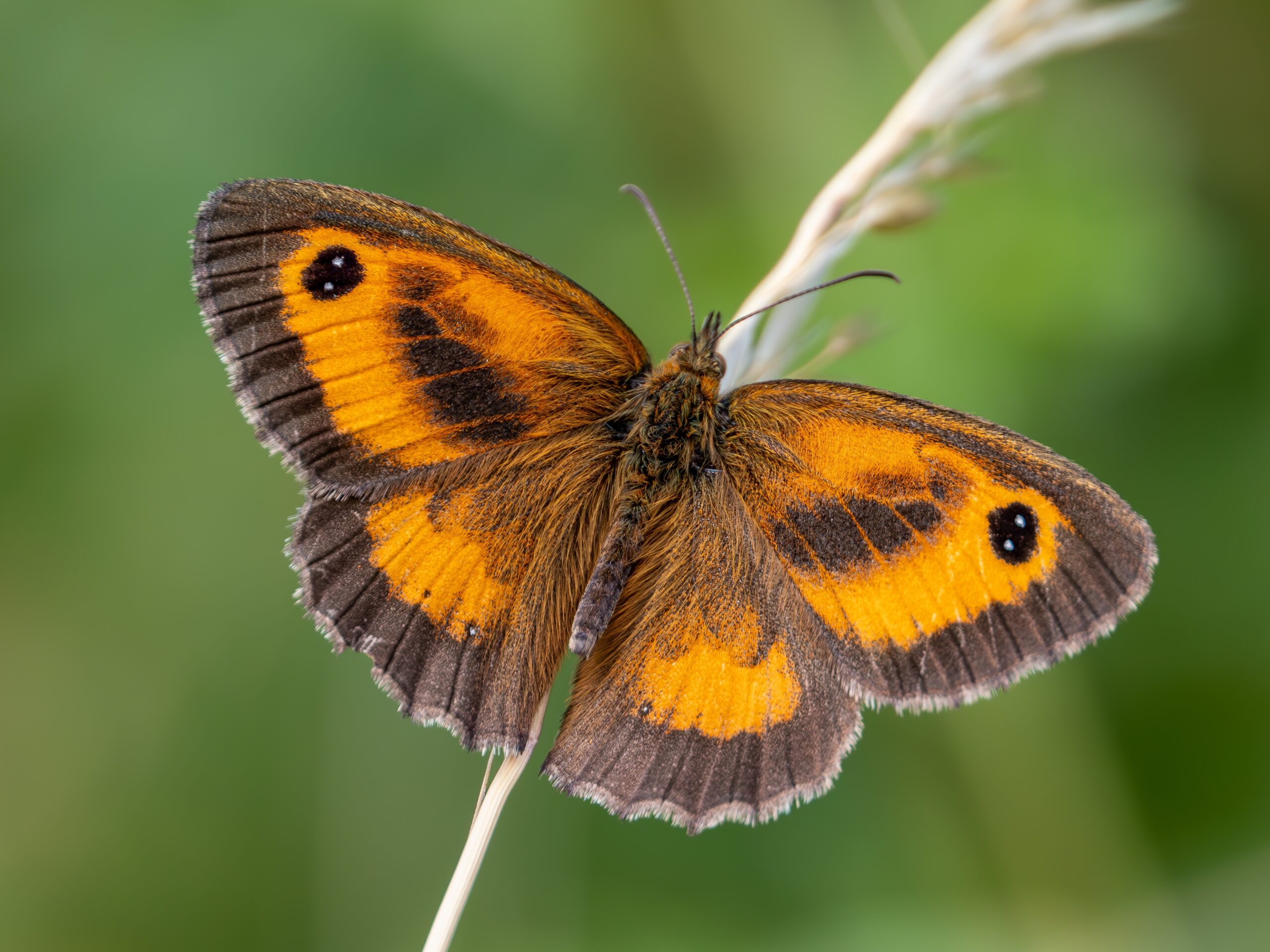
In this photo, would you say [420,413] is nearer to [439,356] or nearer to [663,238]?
[439,356]

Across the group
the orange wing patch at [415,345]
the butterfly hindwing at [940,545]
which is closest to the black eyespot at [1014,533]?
the butterfly hindwing at [940,545]

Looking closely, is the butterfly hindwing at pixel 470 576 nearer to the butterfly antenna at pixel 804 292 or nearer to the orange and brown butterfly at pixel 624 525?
the orange and brown butterfly at pixel 624 525

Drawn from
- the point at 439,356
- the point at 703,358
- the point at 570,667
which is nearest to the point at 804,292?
the point at 703,358

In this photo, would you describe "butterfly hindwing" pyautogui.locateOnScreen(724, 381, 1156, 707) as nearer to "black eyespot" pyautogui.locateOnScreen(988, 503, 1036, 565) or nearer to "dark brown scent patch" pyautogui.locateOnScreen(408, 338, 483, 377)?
"black eyespot" pyautogui.locateOnScreen(988, 503, 1036, 565)

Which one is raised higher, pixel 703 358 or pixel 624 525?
pixel 703 358

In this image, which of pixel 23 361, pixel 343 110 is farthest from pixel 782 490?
pixel 23 361

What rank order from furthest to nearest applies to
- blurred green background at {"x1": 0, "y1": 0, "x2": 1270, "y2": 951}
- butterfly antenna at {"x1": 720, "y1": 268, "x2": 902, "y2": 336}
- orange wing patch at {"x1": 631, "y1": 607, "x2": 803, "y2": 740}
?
blurred green background at {"x1": 0, "y1": 0, "x2": 1270, "y2": 951} < orange wing patch at {"x1": 631, "y1": 607, "x2": 803, "y2": 740} < butterfly antenna at {"x1": 720, "y1": 268, "x2": 902, "y2": 336}

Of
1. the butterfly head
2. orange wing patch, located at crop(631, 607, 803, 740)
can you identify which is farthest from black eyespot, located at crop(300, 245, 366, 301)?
orange wing patch, located at crop(631, 607, 803, 740)
